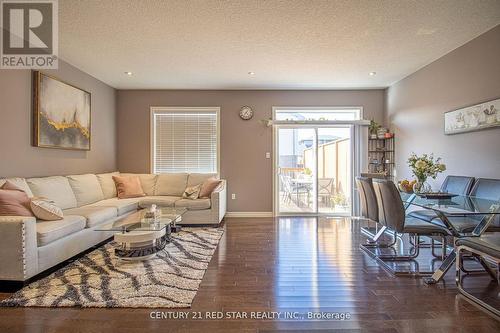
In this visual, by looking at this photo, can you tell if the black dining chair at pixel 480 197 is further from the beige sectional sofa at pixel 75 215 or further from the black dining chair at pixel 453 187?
the beige sectional sofa at pixel 75 215

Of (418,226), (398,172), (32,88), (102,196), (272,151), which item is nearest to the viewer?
(418,226)

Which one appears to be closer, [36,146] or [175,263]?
[175,263]

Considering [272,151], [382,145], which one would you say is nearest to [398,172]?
[382,145]

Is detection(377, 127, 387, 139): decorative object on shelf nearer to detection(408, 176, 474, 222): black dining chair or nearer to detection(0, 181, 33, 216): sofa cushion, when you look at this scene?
detection(408, 176, 474, 222): black dining chair

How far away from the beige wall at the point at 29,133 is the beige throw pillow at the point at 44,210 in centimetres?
84

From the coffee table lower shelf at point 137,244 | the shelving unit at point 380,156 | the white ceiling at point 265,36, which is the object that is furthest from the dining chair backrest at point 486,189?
the coffee table lower shelf at point 137,244

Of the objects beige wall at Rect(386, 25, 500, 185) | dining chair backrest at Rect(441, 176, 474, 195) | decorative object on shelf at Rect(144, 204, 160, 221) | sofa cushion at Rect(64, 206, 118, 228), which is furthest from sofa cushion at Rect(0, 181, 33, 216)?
beige wall at Rect(386, 25, 500, 185)

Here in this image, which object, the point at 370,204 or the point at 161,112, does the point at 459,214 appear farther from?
the point at 161,112

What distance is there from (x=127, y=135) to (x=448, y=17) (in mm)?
5657

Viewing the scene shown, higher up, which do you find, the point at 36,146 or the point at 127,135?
the point at 127,135

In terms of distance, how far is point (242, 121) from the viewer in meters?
5.71

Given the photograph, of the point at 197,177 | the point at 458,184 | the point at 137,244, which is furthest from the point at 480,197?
the point at 197,177

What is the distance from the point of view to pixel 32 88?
3580mm

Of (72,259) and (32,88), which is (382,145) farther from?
(32,88)
